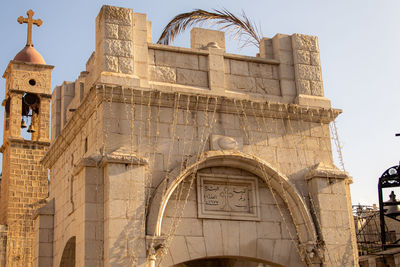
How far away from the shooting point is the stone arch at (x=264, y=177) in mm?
9667

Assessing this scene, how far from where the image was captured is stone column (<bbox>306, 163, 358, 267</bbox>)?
10.1m

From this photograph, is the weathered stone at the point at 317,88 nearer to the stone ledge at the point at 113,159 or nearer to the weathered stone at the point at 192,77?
the weathered stone at the point at 192,77

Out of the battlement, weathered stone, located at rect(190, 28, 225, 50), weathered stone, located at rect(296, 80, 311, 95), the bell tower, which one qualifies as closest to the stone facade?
the bell tower

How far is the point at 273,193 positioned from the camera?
408 inches

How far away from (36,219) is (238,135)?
14.3 feet

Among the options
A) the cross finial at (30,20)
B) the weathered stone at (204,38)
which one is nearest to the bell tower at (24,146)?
the cross finial at (30,20)

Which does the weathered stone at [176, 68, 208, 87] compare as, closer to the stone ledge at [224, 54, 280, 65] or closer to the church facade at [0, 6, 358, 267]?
the church facade at [0, 6, 358, 267]

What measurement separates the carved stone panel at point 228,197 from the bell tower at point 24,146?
1415cm

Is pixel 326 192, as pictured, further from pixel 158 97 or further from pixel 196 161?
pixel 158 97

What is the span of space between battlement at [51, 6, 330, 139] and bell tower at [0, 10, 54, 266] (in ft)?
41.6

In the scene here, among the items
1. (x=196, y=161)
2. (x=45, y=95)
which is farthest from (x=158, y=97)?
(x=45, y=95)

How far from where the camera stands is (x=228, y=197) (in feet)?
33.2

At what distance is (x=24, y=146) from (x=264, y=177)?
16.8 meters

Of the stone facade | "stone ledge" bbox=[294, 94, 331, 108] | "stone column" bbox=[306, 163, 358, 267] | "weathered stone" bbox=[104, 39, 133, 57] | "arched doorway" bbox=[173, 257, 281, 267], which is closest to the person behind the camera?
"weathered stone" bbox=[104, 39, 133, 57]
